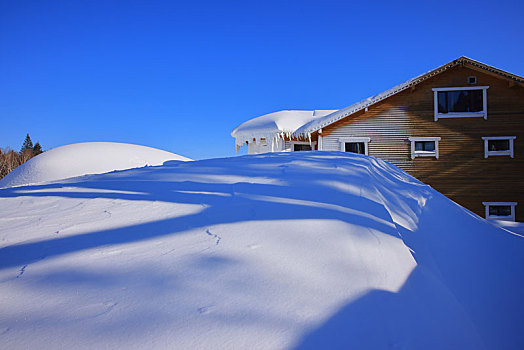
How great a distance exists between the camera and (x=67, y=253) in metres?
1.40

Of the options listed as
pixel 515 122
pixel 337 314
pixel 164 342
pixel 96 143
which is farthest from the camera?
pixel 96 143

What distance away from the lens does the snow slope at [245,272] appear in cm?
101

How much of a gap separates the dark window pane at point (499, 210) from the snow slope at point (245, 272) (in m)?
12.3

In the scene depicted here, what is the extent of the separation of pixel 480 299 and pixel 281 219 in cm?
125


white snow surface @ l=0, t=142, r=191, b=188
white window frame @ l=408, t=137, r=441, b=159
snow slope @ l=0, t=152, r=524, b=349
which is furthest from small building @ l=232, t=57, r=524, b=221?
snow slope @ l=0, t=152, r=524, b=349

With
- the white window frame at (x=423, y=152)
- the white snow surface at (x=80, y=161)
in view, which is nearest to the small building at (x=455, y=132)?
the white window frame at (x=423, y=152)

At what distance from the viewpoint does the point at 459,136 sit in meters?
12.8

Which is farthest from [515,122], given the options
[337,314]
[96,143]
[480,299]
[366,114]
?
[96,143]

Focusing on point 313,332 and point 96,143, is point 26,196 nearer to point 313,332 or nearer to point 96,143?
point 313,332

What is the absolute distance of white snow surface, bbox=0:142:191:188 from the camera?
450 inches

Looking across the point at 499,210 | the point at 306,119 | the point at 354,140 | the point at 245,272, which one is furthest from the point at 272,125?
the point at 245,272

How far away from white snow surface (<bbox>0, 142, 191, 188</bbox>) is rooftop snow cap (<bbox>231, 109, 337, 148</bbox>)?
6399 mm

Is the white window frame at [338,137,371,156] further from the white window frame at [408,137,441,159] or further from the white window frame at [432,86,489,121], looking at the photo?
the white window frame at [432,86,489,121]

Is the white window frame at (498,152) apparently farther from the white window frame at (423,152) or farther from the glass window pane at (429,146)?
the glass window pane at (429,146)
